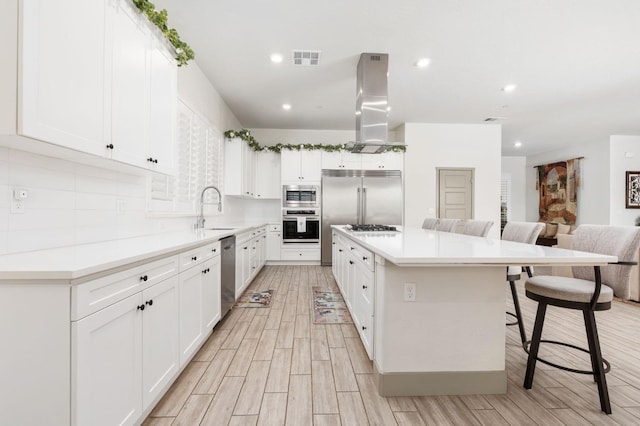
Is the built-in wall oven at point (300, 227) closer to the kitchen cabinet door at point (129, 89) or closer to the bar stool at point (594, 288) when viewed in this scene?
the kitchen cabinet door at point (129, 89)

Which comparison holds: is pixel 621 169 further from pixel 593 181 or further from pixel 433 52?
pixel 433 52

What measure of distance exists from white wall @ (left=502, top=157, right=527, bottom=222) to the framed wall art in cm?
252

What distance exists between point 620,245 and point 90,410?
2768 millimetres

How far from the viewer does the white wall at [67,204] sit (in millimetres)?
1452

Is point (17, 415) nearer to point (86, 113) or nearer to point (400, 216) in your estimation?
point (86, 113)

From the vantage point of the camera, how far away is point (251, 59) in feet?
11.8

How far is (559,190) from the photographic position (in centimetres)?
815

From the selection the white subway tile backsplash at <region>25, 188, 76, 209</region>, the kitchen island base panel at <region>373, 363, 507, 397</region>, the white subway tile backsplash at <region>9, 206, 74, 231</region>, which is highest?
the white subway tile backsplash at <region>25, 188, 76, 209</region>

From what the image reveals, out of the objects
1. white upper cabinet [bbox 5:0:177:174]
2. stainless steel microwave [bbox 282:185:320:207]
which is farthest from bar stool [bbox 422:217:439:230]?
white upper cabinet [bbox 5:0:177:174]

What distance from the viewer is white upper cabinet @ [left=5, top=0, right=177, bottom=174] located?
3.85ft

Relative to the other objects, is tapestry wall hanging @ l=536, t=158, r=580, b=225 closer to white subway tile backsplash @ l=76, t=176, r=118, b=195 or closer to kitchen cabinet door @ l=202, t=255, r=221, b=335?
kitchen cabinet door @ l=202, t=255, r=221, b=335

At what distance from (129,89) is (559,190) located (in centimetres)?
995

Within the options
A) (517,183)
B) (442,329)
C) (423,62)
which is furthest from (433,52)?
(517,183)

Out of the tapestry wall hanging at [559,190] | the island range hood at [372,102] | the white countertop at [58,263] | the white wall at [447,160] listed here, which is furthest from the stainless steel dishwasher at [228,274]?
the tapestry wall hanging at [559,190]
